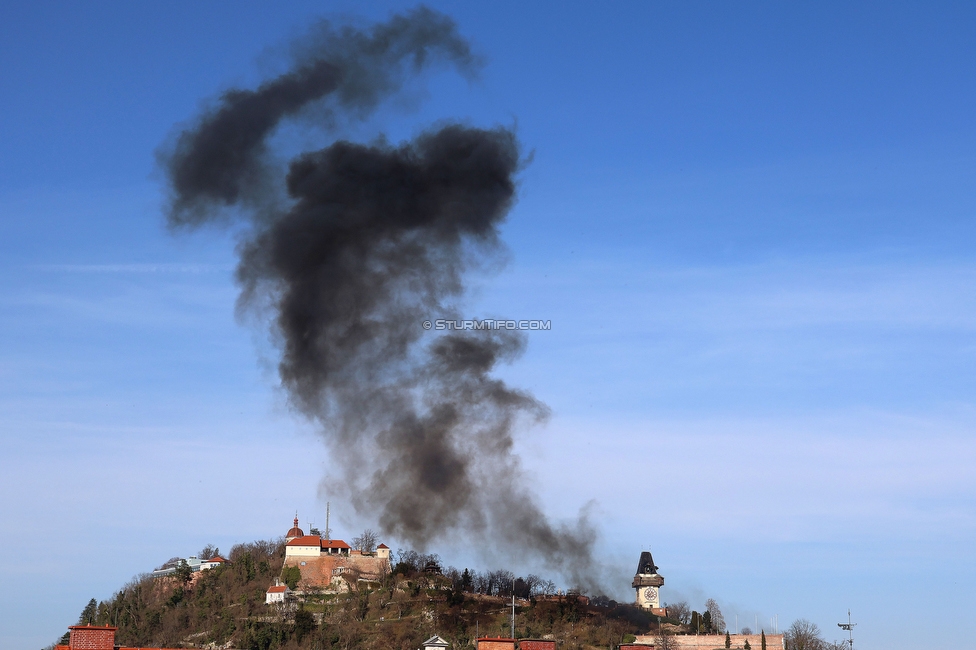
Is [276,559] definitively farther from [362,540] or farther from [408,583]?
[408,583]

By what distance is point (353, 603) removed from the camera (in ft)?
476

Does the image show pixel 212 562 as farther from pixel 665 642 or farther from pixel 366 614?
pixel 665 642

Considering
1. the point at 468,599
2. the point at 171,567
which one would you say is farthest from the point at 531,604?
the point at 171,567

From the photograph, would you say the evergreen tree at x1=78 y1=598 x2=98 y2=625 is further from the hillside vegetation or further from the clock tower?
the clock tower

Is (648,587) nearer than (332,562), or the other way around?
(332,562)

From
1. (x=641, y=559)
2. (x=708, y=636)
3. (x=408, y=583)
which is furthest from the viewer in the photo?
(x=641, y=559)

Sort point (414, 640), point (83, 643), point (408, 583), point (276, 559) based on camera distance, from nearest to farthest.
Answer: point (83, 643)
point (414, 640)
point (408, 583)
point (276, 559)

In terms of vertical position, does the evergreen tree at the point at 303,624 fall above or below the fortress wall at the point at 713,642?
above

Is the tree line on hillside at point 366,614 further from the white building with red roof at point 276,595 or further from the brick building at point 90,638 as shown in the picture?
the brick building at point 90,638

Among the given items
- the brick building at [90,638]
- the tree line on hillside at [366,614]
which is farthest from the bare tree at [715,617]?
the brick building at [90,638]

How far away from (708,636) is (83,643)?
9662cm

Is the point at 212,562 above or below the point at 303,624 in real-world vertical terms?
above

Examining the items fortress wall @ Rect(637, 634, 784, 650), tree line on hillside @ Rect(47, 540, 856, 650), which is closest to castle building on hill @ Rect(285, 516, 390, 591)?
tree line on hillside @ Rect(47, 540, 856, 650)

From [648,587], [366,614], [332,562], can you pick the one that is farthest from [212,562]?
[648,587]
